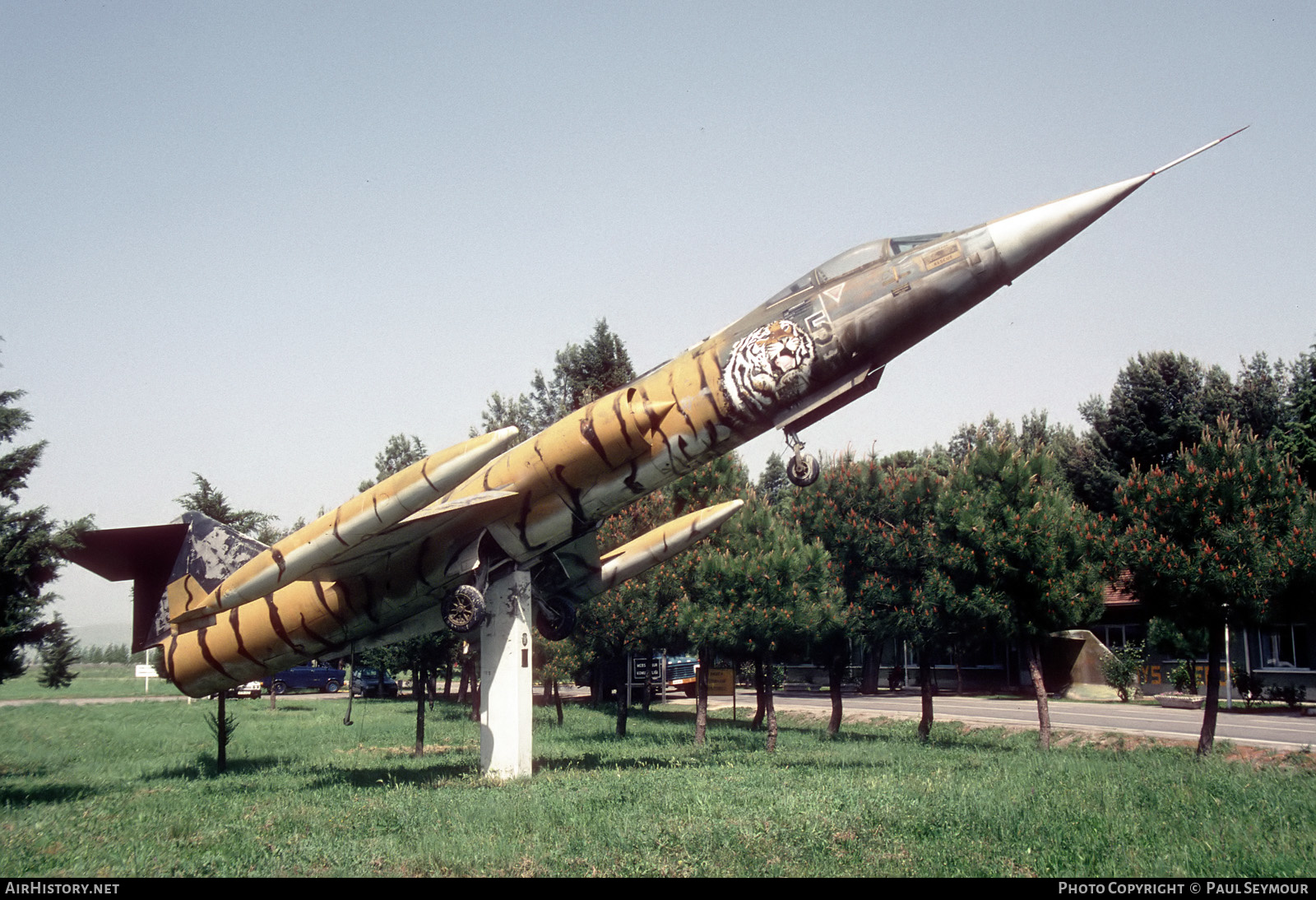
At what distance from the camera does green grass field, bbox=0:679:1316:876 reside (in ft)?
31.3

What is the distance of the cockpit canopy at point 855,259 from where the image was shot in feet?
42.8

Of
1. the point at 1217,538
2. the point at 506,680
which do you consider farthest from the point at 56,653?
the point at 1217,538

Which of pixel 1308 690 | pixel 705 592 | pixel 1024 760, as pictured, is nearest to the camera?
pixel 1024 760

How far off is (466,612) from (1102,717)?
22545mm

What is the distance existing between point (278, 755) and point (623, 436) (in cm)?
1334

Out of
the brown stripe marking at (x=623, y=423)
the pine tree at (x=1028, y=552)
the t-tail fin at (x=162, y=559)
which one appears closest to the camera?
the brown stripe marking at (x=623, y=423)

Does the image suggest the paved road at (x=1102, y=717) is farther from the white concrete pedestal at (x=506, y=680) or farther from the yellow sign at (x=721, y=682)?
the white concrete pedestal at (x=506, y=680)

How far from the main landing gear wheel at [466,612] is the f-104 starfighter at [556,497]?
0.09ft

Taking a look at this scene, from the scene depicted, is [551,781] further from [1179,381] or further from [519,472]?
[1179,381]

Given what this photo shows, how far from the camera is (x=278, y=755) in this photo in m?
21.6

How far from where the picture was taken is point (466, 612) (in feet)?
47.2

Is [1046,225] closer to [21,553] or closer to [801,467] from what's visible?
[801,467]

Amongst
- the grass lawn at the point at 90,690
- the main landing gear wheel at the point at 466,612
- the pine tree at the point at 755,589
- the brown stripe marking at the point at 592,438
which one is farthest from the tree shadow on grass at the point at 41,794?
the grass lawn at the point at 90,690

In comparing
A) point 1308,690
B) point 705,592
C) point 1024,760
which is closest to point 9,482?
point 705,592
